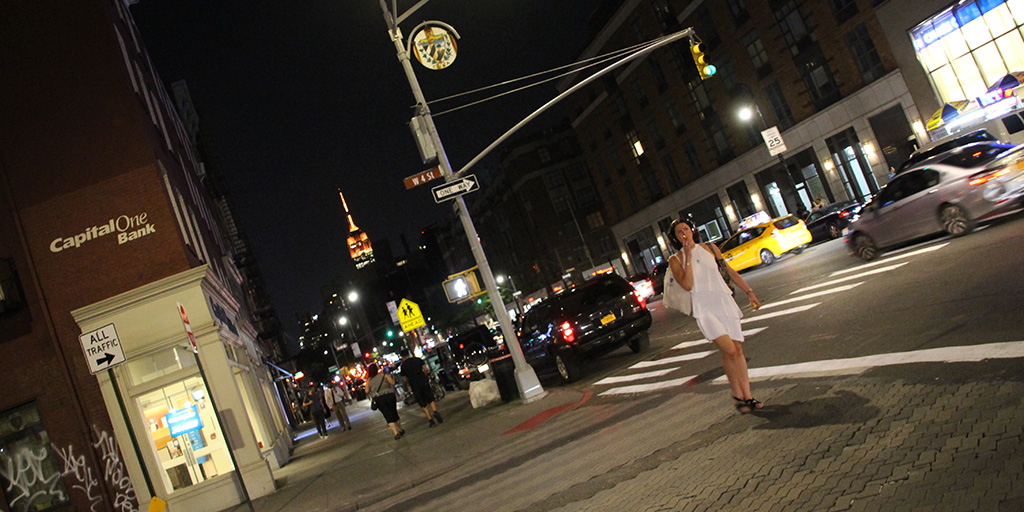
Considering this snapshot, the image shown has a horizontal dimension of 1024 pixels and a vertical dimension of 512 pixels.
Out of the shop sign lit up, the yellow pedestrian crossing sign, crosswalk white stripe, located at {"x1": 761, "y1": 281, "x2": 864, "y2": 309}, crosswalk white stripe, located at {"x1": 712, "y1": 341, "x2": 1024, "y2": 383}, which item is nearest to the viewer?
crosswalk white stripe, located at {"x1": 712, "y1": 341, "x2": 1024, "y2": 383}

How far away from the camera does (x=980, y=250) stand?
11016 millimetres

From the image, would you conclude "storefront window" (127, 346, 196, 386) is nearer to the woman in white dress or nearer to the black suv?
the black suv

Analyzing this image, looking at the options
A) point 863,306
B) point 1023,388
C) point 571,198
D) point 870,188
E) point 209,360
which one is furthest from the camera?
point 571,198

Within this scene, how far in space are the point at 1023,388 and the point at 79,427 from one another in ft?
55.5

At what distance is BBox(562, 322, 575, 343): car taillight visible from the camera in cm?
1462

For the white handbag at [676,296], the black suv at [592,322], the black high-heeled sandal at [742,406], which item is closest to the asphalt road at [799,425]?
the black high-heeled sandal at [742,406]

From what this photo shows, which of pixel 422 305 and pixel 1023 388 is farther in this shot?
pixel 422 305

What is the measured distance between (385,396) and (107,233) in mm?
A: 7429

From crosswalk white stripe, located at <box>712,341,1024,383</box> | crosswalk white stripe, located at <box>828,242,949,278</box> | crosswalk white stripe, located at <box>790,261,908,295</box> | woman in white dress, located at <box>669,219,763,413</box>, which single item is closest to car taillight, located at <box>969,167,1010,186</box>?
crosswalk white stripe, located at <box>828,242,949,278</box>

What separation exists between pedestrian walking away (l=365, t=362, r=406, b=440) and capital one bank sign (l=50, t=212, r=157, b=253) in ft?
20.6

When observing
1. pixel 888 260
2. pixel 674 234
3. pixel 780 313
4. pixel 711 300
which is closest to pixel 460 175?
pixel 780 313

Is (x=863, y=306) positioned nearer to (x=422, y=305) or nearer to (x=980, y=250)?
(x=980, y=250)

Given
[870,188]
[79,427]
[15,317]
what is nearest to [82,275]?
[15,317]

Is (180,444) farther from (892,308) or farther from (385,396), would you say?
(892,308)
